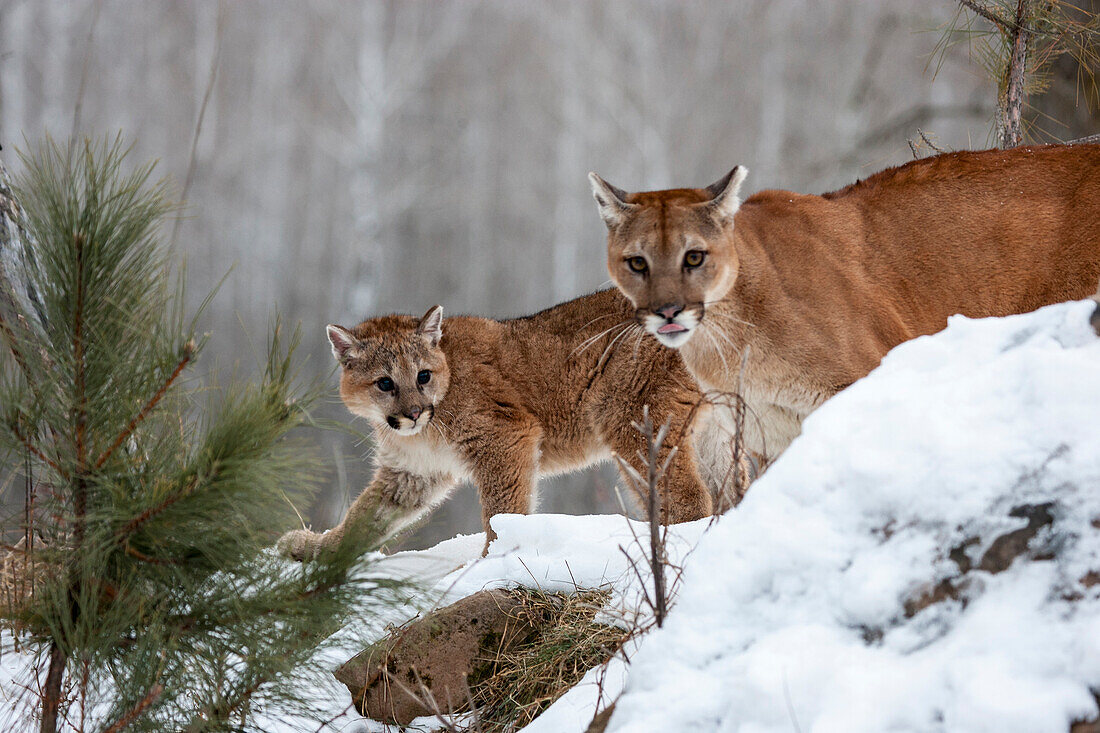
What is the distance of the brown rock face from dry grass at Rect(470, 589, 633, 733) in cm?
5

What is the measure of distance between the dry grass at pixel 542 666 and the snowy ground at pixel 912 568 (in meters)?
1.30

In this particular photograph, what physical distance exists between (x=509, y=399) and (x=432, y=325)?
659 millimetres

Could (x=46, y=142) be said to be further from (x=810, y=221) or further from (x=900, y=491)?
(x=810, y=221)

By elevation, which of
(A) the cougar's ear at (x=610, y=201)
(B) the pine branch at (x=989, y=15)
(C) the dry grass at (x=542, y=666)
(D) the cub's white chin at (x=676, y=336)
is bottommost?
(C) the dry grass at (x=542, y=666)

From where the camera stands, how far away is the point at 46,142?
2.47m

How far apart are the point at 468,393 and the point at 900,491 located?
3718mm

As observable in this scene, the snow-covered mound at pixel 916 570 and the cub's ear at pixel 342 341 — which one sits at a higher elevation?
the cub's ear at pixel 342 341

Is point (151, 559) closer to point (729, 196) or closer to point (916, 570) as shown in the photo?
point (916, 570)

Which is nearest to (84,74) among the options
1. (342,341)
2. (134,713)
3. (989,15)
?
(134,713)

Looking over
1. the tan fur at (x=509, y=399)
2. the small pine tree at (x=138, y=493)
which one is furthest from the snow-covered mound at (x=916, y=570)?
the tan fur at (x=509, y=399)

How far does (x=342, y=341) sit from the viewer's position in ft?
17.8

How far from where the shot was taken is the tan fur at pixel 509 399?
5102 mm

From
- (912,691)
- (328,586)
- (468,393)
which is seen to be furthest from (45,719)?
(468,393)

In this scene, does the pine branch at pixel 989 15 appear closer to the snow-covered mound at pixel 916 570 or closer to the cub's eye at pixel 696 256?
the cub's eye at pixel 696 256
